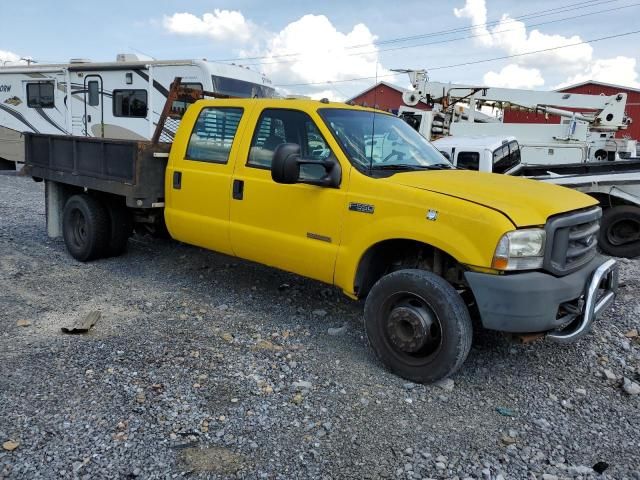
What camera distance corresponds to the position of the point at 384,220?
396cm

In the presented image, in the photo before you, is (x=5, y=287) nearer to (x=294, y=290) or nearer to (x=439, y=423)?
(x=294, y=290)

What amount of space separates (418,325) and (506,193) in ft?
3.59

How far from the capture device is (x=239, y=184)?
488 cm

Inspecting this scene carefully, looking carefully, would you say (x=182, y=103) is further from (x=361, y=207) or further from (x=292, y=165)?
(x=361, y=207)

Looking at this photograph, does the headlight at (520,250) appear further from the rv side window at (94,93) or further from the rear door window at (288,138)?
the rv side window at (94,93)

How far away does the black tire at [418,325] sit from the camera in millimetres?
3654

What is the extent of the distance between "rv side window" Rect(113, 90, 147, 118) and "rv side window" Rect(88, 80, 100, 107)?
→ 0.64 metres

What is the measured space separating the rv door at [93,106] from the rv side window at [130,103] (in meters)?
0.54

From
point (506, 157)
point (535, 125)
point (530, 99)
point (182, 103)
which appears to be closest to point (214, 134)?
point (182, 103)

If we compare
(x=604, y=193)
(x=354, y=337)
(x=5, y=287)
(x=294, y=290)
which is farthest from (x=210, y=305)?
(x=604, y=193)

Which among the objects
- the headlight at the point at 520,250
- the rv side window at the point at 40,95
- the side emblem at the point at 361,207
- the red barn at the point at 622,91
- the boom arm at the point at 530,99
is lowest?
the headlight at the point at 520,250

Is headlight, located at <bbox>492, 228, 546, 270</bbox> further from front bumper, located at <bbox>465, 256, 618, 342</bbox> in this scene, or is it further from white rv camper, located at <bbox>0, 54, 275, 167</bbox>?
white rv camper, located at <bbox>0, 54, 275, 167</bbox>

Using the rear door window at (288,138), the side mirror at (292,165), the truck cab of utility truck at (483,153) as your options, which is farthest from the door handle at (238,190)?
the truck cab of utility truck at (483,153)

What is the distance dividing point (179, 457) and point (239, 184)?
2544 millimetres
